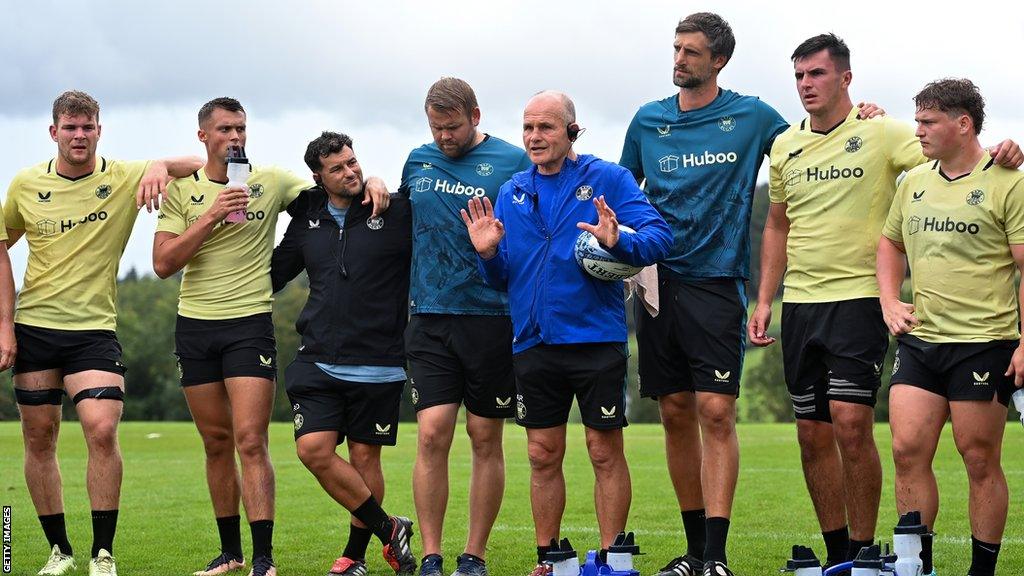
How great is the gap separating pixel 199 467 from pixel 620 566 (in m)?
15.3

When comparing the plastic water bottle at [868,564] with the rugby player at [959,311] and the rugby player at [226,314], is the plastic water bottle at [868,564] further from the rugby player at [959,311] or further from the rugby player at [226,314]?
the rugby player at [226,314]

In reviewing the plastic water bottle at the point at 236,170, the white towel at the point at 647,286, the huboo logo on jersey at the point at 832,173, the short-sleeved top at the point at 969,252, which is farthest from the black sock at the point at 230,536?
the short-sleeved top at the point at 969,252

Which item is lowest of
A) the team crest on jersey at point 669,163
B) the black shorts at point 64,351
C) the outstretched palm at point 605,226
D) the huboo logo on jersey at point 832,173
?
the black shorts at point 64,351

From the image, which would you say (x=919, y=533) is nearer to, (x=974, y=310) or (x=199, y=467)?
(x=974, y=310)

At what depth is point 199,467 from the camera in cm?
2105

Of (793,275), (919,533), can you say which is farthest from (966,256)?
(919,533)

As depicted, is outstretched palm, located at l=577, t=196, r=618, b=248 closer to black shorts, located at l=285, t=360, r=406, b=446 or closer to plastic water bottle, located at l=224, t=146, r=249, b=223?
black shorts, located at l=285, t=360, r=406, b=446

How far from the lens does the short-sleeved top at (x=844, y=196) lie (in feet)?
27.0

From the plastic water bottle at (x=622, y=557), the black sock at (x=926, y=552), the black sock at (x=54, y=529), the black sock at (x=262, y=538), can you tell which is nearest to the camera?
the plastic water bottle at (x=622, y=557)

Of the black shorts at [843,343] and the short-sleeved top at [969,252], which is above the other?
the short-sleeved top at [969,252]

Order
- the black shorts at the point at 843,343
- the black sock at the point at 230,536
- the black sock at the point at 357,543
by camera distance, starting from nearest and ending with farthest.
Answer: the black shorts at the point at 843,343, the black sock at the point at 357,543, the black sock at the point at 230,536

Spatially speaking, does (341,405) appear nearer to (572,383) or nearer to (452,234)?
(452,234)

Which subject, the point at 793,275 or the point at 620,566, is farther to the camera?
the point at 793,275

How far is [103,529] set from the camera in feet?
29.0
